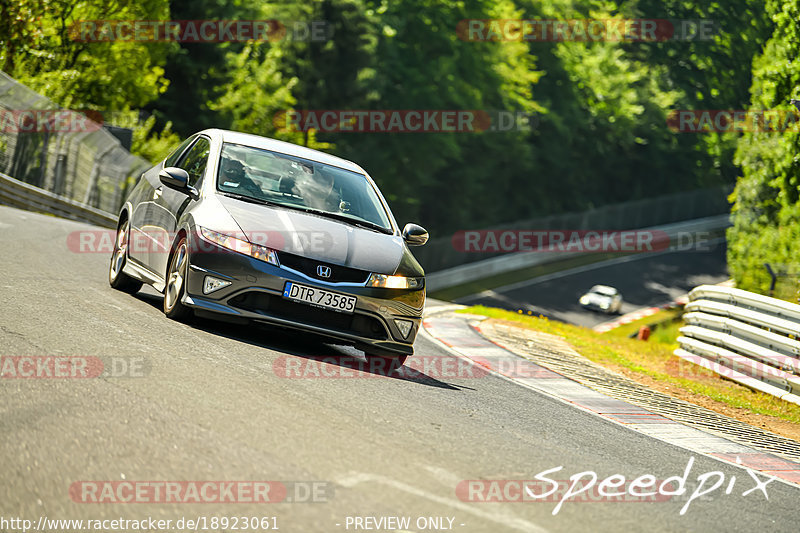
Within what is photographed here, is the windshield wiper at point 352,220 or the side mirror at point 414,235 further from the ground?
the windshield wiper at point 352,220

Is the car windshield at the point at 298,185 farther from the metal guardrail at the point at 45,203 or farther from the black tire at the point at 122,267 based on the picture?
the metal guardrail at the point at 45,203

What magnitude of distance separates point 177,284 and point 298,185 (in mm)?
1475

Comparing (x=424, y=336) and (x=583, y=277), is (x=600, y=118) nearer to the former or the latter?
(x=583, y=277)

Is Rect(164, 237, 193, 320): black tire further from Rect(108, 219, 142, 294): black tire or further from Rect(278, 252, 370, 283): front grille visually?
Rect(108, 219, 142, 294): black tire

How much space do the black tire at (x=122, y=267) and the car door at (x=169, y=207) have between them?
2.51 ft

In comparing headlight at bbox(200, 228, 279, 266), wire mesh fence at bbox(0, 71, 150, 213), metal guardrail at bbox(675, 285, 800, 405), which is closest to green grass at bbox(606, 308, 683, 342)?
wire mesh fence at bbox(0, 71, 150, 213)

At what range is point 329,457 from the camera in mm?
5254

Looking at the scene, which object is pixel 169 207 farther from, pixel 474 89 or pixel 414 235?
pixel 474 89

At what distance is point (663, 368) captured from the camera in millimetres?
14836

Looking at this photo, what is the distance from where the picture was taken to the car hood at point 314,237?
8.01 m

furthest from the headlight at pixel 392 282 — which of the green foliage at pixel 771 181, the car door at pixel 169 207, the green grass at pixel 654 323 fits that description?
the green grass at pixel 654 323

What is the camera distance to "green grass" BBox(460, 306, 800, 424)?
39.3 feet

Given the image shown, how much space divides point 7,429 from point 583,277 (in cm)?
5031

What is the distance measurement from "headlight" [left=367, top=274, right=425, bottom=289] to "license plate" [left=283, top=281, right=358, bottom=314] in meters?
0.23
